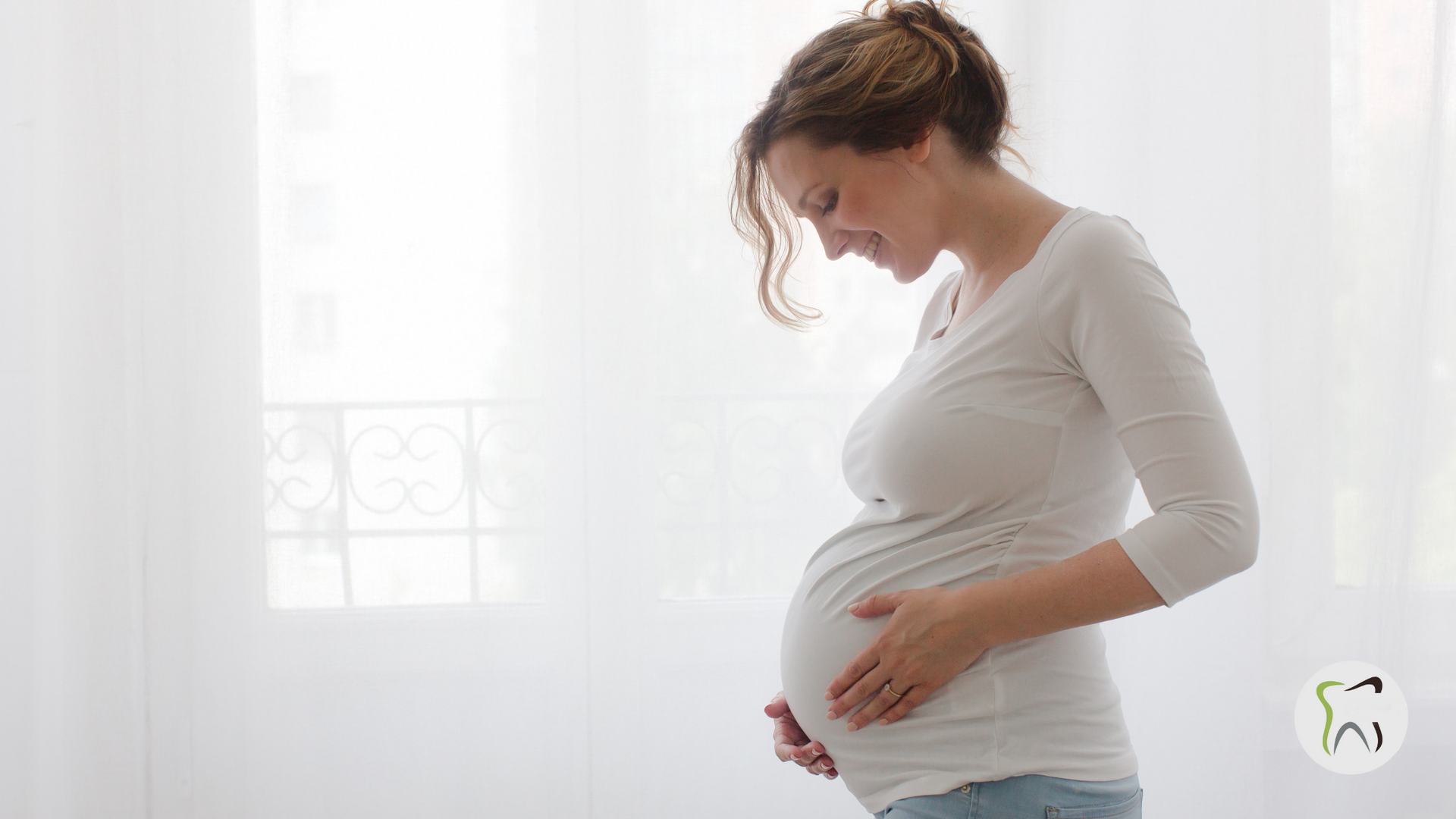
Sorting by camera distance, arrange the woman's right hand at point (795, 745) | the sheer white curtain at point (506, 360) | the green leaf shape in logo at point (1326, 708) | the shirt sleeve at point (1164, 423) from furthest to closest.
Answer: the green leaf shape in logo at point (1326, 708) < the sheer white curtain at point (506, 360) < the woman's right hand at point (795, 745) < the shirt sleeve at point (1164, 423)

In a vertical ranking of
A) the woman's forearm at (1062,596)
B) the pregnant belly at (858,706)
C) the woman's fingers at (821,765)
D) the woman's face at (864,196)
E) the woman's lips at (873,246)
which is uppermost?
the woman's face at (864,196)

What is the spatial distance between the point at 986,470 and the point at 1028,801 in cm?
25

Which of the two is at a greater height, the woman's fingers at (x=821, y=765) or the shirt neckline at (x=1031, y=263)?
the shirt neckline at (x=1031, y=263)

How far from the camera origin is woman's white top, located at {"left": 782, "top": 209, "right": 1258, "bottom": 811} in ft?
1.96

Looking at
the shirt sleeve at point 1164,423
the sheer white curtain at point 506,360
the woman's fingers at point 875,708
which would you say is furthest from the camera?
the sheer white curtain at point 506,360

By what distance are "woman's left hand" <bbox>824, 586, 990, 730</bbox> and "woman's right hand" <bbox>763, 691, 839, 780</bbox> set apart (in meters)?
0.08

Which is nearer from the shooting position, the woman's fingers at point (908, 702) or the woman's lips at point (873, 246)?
the woman's fingers at point (908, 702)

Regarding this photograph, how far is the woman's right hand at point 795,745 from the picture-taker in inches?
31.6

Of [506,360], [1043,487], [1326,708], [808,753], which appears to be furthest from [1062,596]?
[1326,708]

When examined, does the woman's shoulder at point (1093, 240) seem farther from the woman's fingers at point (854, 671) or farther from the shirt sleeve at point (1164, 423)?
the woman's fingers at point (854, 671)

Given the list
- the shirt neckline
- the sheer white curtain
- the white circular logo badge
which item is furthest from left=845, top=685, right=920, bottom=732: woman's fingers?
the white circular logo badge

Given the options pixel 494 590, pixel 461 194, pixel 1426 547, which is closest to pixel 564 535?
pixel 494 590

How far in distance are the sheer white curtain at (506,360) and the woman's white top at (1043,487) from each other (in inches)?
26.4

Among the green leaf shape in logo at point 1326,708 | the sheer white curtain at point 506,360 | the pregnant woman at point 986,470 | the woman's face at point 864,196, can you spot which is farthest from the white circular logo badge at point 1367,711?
the woman's face at point 864,196
